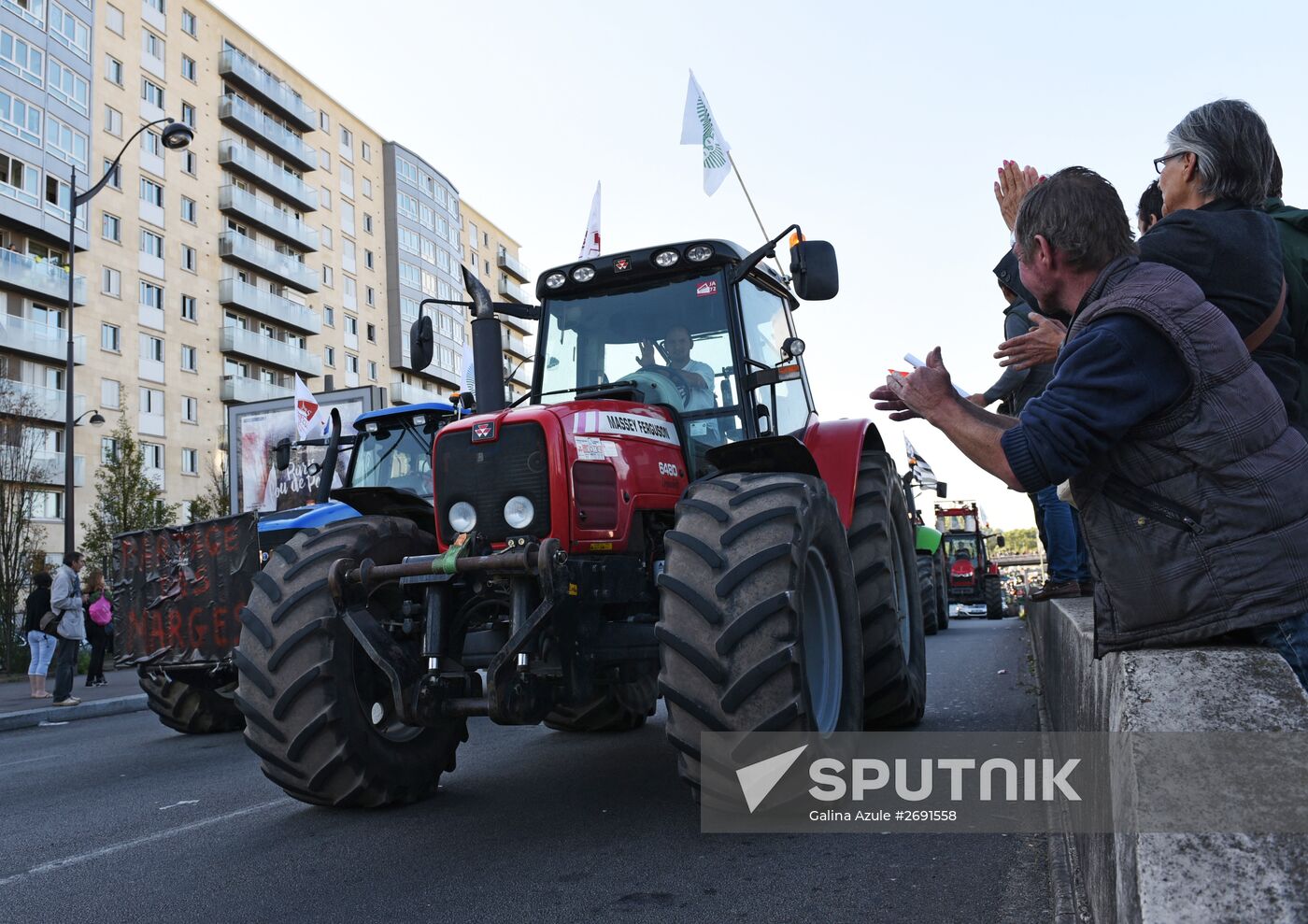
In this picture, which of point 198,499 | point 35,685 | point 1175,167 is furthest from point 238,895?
point 198,499

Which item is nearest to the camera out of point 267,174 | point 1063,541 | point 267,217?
point 1063,541

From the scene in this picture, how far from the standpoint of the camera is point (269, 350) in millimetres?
51781

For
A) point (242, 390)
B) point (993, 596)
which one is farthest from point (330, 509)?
point (242, 390)

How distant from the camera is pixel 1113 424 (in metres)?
2.31

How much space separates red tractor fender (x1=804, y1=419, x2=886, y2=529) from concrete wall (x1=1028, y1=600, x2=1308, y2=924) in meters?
2.78

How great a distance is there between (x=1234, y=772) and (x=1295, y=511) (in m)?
0.60

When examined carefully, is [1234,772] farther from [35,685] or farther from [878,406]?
[35,685]

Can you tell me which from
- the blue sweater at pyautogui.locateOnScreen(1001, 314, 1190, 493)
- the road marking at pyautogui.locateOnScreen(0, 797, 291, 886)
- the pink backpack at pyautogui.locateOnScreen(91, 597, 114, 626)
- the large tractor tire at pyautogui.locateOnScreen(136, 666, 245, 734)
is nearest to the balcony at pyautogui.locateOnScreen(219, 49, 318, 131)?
the pink backpack at pyautogui.locateOnScreen(91, 597, 114, 626)

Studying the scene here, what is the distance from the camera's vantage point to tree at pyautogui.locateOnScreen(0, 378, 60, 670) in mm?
21031

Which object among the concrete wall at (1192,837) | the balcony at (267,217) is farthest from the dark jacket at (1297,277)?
the balcony at (267,217)

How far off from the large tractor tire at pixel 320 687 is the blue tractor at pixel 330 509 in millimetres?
1402

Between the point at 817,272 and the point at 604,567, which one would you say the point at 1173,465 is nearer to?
the point at 604,567

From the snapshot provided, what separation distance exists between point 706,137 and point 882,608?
22.2ft

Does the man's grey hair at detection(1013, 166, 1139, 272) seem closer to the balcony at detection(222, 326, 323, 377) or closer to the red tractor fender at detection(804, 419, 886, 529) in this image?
the red tractor fender at detection(804, 419, 886, 529)
